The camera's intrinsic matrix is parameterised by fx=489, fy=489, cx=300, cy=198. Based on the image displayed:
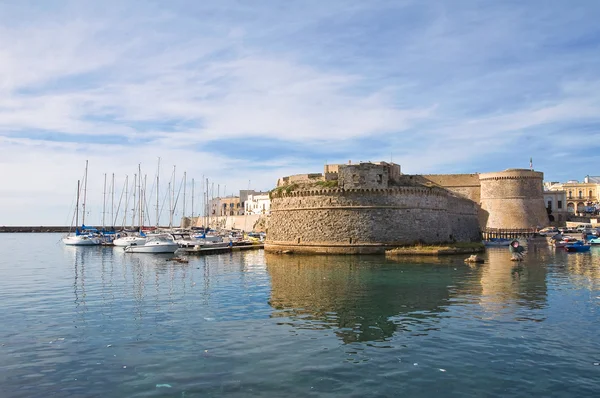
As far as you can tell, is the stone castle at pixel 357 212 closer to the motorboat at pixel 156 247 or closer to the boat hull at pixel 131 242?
the motorboat at pixel 156 247

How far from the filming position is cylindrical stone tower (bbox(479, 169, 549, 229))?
1994 inches

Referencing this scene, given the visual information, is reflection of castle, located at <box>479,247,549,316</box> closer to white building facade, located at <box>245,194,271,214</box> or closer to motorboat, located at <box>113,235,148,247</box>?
motorboat, located at <box>113,235,148,247</box>

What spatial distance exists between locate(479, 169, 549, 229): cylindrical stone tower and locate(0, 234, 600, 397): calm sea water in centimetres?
3208

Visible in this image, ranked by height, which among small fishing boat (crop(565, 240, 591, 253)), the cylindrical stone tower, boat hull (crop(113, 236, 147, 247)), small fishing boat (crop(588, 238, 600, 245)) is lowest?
small fishing boat (crop(565, 240, 591, 253))

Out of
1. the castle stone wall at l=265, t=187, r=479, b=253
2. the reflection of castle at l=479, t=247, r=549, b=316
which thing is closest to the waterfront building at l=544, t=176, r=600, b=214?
the castle stone wall at l=265, t=187, r=479, b=253

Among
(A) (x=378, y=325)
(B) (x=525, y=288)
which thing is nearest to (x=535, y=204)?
(B) (x=525, y=288)

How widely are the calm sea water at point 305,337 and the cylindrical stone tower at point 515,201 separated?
32.1 meters

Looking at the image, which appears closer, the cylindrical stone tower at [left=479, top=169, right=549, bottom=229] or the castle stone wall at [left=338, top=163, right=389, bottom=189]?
the castle stone wall at [left=338, top=163, right=389, bottom=189]

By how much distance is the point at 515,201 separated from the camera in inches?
2003

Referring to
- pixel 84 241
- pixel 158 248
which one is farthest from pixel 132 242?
pixel 84 241

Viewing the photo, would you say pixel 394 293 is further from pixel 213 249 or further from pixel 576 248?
pixel 576 248

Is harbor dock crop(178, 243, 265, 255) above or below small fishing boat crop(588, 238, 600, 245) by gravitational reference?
below

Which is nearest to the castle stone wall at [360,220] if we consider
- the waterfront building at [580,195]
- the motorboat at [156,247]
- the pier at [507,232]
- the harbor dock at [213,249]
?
the harbor dock at [213,249]

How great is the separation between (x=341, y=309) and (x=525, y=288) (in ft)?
25.6
